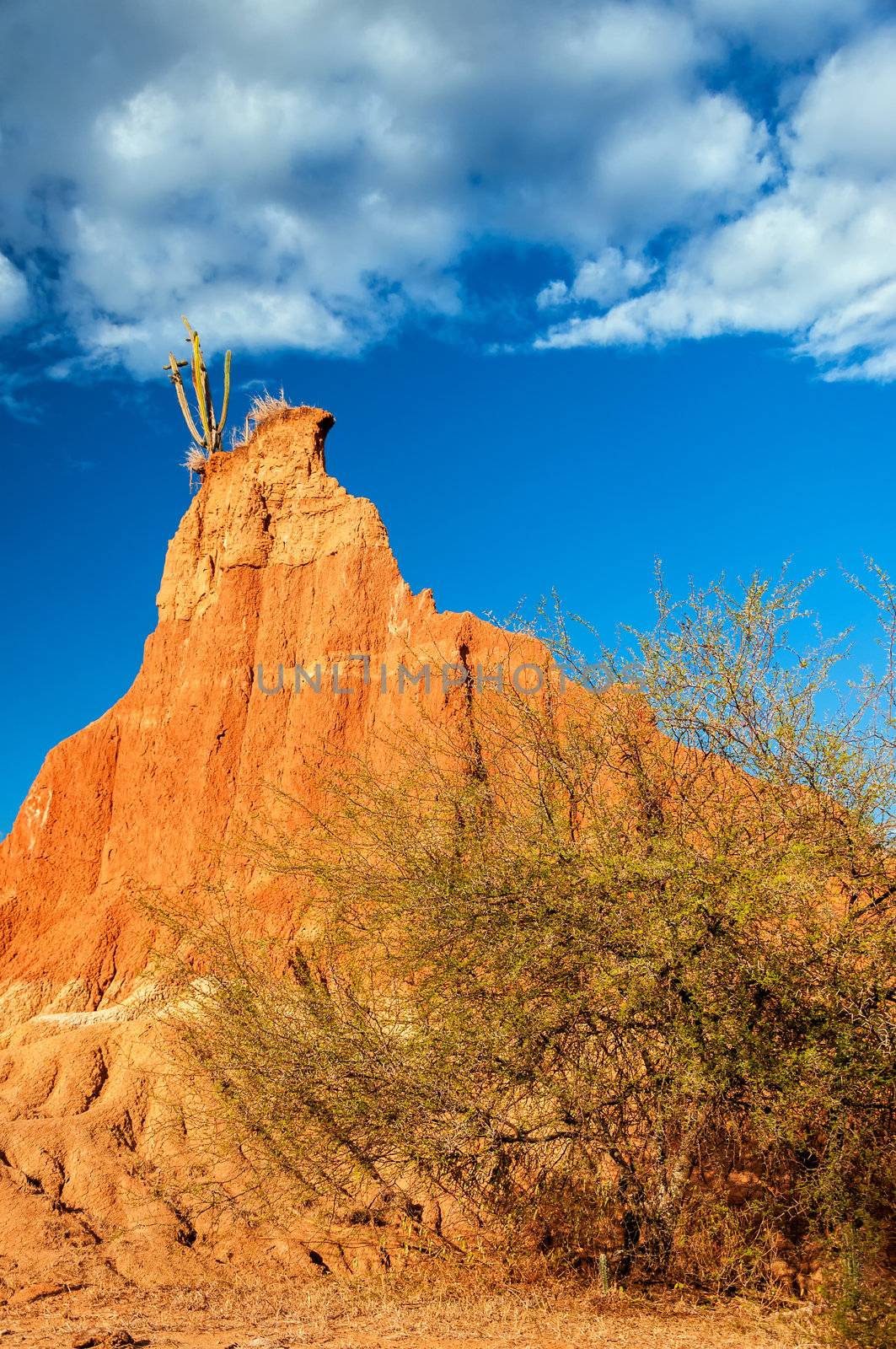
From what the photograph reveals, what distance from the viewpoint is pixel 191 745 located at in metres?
19.5

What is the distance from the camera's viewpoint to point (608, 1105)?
859cm

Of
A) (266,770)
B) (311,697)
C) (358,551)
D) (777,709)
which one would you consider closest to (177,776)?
(266,770)

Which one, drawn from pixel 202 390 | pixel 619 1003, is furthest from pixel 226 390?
pixel 619 1003

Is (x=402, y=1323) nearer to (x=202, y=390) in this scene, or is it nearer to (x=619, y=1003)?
(x=619, y=1003)

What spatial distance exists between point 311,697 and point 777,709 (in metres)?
11.5

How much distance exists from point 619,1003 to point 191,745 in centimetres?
1329

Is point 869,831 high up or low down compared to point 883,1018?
up

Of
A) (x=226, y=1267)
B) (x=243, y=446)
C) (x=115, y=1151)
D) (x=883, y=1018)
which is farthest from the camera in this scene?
(x=243, y=446)

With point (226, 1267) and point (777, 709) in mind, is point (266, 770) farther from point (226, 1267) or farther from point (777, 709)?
point (777, 709)

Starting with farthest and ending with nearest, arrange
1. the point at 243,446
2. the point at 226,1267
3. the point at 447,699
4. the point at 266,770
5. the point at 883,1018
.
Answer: the point at 243,446
the point at 266,770
the point at 447,699
the point at 226,1267
the point at 883,1018

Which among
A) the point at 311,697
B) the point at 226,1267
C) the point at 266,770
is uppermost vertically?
the point at 311,697

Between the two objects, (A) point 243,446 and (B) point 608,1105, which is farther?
(A) point 243,446

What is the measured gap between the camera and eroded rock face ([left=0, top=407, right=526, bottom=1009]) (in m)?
18.2

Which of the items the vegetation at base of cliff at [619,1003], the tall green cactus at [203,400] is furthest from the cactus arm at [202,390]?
the vegetation at base of cliff at [619,1003]
